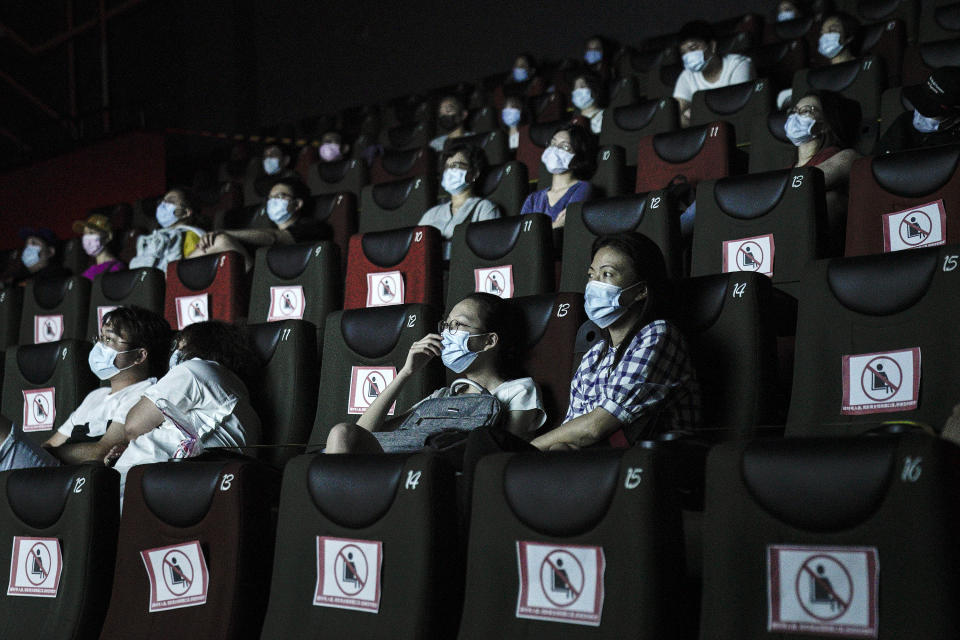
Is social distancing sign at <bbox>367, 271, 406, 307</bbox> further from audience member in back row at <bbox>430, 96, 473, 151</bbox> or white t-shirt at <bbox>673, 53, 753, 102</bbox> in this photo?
audience member in back row at <bbox>430, 96, 473, 151</bbox>

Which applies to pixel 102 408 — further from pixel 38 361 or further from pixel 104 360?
pixel 38 361

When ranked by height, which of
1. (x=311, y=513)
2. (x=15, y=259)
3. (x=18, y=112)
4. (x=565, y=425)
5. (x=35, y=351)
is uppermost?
(x=18, y=112)

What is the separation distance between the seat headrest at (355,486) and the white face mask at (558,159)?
77.9 inches

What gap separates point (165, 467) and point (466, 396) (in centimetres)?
62

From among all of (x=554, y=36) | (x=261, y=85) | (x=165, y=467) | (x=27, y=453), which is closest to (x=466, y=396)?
(x=165, y=467)

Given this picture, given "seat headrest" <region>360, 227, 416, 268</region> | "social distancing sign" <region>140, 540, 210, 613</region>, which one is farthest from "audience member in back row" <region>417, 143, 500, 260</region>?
"social distancing sign" <region>140, 540, 210, 613</region>

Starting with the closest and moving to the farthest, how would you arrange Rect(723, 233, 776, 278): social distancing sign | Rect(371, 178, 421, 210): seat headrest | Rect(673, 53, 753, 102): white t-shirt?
Rect(723, 233, 776, 278): social distancing sign → Rect(371, 178, 421, 210): seat headrest → Rect(673, 53, 753, 102): white t-shirt

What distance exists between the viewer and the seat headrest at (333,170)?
4.55m

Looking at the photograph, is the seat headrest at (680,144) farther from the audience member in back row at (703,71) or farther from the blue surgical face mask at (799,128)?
the audience member in back row at (703,71)

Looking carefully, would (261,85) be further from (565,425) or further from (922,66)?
(565,425)

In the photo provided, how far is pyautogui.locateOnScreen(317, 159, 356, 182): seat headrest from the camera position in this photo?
4.55m

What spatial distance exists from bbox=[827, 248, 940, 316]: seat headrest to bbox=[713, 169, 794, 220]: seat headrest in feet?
1.73

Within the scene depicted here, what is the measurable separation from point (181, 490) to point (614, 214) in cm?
132

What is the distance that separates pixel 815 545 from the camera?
1.00 metres
